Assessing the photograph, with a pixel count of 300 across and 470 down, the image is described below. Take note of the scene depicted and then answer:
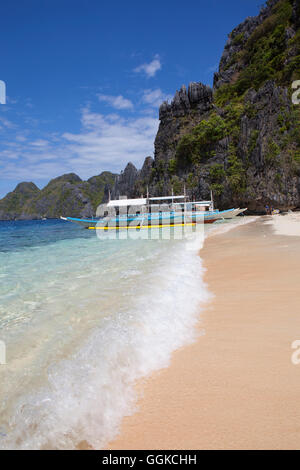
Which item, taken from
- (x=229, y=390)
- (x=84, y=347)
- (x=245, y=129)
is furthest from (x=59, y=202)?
(x=229, y=390)

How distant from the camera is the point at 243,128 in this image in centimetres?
4972

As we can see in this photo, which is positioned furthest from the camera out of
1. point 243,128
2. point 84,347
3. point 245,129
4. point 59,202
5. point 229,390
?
point 59,202

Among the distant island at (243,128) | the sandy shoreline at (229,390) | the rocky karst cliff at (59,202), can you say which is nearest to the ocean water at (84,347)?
the sandy shoreline at (229,390)

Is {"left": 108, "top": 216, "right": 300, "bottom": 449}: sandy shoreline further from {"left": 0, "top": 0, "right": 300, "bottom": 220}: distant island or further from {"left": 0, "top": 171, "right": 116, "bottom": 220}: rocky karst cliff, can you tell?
{"left": 0, "top": 171, "right": 116, "bottom": 220}: rocky karst cliff

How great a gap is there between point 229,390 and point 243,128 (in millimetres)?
55569

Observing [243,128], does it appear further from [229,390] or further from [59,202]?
[59,202]

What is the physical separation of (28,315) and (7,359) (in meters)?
1.54

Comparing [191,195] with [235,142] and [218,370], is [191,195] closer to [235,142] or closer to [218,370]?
[235,142]

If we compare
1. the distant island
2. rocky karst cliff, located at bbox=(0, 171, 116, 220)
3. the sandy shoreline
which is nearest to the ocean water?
the sandy shoreline

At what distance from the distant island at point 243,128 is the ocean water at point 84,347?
42.3 m

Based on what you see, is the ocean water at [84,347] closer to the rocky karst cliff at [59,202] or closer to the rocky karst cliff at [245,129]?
the rocky karst cliff at [245,129]

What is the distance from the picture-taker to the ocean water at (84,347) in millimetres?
1938

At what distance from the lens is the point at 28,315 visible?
450 centimetres
